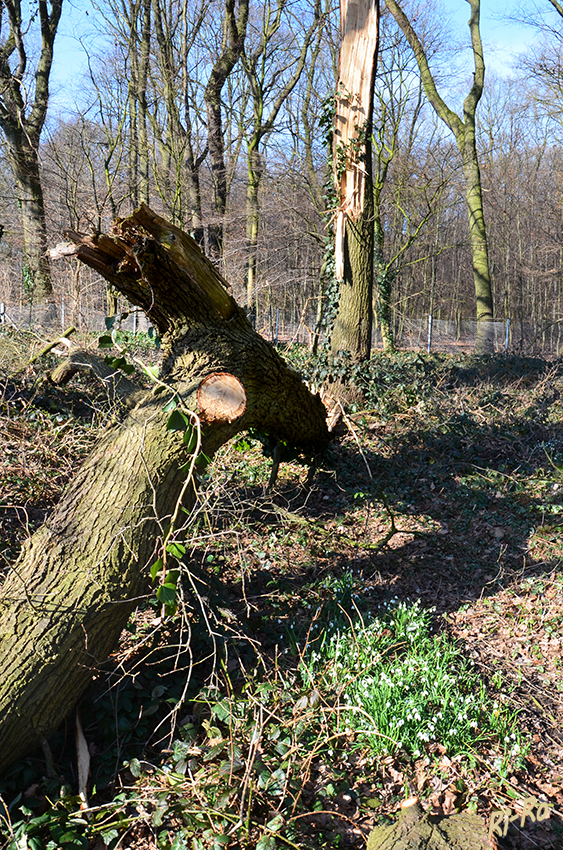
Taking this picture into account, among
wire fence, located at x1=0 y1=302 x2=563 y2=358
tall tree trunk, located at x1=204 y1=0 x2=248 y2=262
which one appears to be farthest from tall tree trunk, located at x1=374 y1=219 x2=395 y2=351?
tall tree trunk, located at x1=204 y1=0 x2=248 y2=262

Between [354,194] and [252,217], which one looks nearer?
[354,194]

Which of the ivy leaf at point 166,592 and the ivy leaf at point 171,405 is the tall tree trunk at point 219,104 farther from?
the ivy leaf at point 166,592

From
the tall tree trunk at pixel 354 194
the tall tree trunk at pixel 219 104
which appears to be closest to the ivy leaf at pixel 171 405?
the tall tree trunk at pixel 354 194

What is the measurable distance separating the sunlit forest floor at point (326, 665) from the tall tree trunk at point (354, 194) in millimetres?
1762

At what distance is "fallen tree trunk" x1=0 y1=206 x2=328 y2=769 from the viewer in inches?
118

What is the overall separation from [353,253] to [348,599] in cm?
474

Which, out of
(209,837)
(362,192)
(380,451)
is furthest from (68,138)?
(209,837)

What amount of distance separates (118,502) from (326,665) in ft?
5.47

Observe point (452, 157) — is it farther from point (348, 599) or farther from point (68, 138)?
point (348, 599)

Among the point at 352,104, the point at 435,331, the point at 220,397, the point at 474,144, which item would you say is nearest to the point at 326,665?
the point at 220,397

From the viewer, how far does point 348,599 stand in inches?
170

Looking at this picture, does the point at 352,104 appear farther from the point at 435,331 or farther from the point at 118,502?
the point at 435,331

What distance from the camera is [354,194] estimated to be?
741 cm

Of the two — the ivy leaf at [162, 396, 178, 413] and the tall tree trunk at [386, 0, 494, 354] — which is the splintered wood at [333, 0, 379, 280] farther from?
the tall tree trunk at [386, 0, 494, 354]
